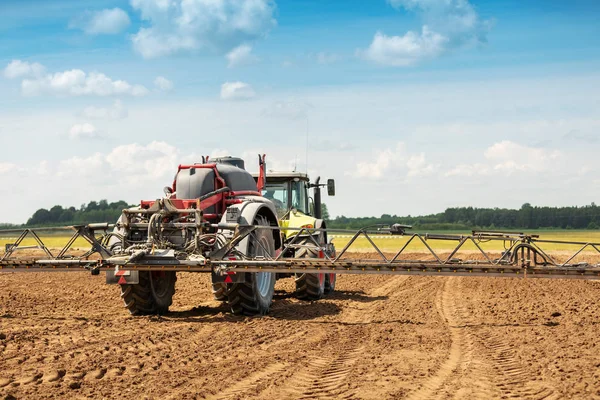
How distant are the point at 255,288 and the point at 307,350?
2825 mm

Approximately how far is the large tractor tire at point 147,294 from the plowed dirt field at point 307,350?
13.4 inches

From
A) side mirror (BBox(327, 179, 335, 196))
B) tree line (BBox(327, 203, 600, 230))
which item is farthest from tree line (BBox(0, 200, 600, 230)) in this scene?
side mirror (BBox(327, 179, 335, 196))

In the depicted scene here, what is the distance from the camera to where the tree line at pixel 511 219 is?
2889 inches

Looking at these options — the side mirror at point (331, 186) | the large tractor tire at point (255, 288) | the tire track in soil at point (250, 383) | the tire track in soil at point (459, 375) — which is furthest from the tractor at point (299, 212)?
the tire track in soil at point (250, 383)

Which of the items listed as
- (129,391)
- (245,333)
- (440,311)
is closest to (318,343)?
(245,333)

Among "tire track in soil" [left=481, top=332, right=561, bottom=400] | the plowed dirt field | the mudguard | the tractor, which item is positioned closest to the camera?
Answer: "tire track in soil" [left=481, top=332, right=561, bottom=400]

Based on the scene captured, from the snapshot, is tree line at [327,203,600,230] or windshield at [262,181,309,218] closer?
windshield at [262,181,309,218]

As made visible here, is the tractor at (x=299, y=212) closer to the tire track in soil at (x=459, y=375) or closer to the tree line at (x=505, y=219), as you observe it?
the tire track in soil at (x=459, y=375)

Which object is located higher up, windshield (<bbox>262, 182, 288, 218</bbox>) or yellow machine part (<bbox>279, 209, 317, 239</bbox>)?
windshield (<bbox>262, 182, 288, 218</bbox>)

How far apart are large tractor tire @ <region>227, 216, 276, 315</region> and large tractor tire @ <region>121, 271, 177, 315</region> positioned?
138 cm

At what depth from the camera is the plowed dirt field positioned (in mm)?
6566

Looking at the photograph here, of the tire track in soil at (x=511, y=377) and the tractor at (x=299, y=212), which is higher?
the tractor at (x=299, y=212)

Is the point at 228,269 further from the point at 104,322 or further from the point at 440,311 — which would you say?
the point at 440,311

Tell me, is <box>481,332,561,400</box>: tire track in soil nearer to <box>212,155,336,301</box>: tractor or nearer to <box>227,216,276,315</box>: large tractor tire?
<box>227,216,276,315</box>: large tractor tire
